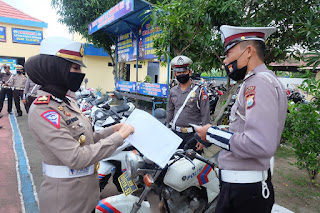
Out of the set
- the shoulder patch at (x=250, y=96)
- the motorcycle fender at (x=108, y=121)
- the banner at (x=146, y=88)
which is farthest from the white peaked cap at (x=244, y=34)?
the banner at (x=146, y=88)

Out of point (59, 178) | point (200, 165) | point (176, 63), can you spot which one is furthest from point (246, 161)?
point (176, 63)

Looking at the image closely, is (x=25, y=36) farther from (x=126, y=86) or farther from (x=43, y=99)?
(x=43, y=99)

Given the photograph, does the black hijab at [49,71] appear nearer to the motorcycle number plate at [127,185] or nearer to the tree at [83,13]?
the motorcycle number plate at [127,185]

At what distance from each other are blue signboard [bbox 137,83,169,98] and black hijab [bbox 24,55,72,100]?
171 inches

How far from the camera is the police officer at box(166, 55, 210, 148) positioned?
2762 mm

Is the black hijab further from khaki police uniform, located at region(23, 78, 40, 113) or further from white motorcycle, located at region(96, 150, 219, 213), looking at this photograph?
khaki police uniform, located at region(23, 78, 40, 113)

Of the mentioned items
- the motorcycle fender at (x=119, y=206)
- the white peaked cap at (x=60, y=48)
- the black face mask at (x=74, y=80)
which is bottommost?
the motorcycle fender at (x=119, y=206)

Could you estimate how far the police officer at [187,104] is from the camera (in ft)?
9.06

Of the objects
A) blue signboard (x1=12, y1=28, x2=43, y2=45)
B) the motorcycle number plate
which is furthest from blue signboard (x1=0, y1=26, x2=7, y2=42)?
the motorcycle number plate

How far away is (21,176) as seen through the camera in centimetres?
311

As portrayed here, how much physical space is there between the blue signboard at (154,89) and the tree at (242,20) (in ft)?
6.89

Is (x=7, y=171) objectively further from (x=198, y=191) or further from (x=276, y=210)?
(x=276, y=210)

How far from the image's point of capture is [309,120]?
8.39 feet

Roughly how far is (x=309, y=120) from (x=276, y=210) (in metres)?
1.19
